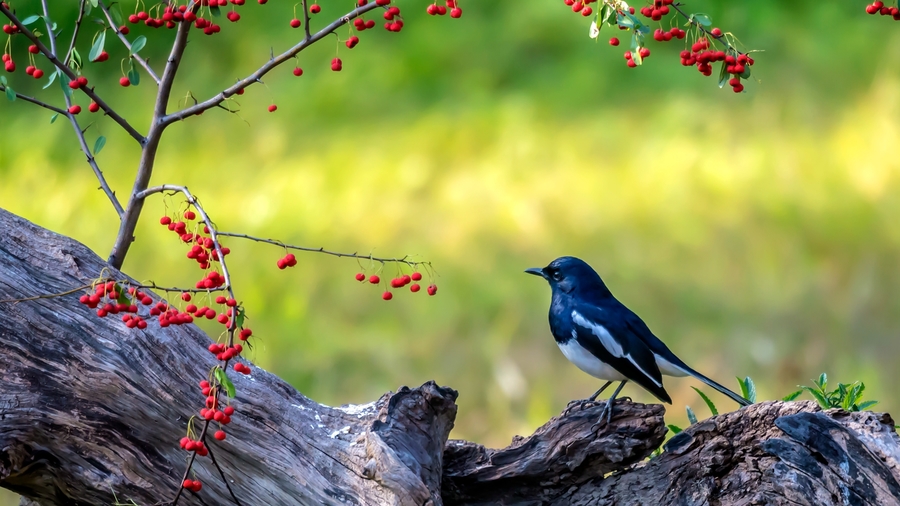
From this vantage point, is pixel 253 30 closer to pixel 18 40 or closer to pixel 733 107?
pixel 18 40

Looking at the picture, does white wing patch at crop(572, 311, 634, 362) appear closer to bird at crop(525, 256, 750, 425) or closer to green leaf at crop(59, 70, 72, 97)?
bird at crop(525, 256, 750, 425)

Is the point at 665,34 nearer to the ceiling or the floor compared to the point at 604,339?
nearer to the ceiling

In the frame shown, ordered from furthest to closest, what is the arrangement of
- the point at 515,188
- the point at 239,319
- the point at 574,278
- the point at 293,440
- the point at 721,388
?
the point at 515,188 → the point at 574,278 → the point at 721,388 → the point at 293,440 → the point at 239,319

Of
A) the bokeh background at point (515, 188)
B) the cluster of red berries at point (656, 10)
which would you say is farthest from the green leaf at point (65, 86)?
the bokeh background at point (515, 188)

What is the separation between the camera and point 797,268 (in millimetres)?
4766

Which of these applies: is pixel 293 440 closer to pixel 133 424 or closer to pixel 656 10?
pixel 133 424

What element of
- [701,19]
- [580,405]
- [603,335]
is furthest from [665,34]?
[580,405]

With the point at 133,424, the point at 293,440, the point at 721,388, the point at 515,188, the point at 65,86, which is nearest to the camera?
the point at 65,86

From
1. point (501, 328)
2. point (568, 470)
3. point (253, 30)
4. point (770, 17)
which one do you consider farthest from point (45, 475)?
point (770, 17)

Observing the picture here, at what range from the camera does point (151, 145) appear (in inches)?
86.8

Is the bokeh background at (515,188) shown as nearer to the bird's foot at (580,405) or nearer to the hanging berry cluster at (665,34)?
the bird's foot at (580,405)

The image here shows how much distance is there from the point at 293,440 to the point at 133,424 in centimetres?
36

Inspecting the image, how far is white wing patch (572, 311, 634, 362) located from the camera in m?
2.34

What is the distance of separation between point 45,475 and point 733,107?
13.8ft
